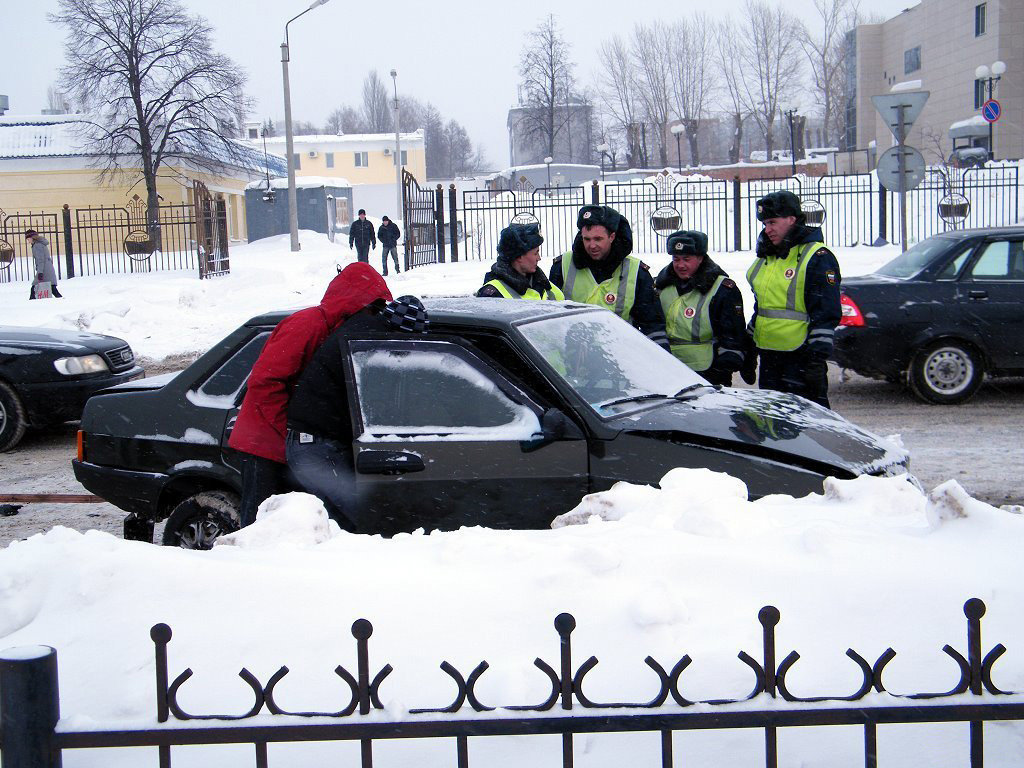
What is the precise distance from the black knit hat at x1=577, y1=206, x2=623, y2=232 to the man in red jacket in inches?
80.4

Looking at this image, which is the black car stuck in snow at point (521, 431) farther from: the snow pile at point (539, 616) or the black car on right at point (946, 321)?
the black car on right at point (946, 321)

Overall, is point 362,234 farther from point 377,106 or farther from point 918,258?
point 377,106

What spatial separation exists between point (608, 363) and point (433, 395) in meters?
0.88

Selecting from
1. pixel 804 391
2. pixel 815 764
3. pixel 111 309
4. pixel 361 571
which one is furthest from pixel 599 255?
pixel 111 309

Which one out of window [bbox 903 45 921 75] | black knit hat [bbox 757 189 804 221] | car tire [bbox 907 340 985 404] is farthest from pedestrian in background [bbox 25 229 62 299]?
window [bbox 903 45 921 75]

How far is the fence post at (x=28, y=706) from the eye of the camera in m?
1.77

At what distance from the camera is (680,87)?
7688 cm

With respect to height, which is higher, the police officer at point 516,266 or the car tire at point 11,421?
the police officer at point 516,266

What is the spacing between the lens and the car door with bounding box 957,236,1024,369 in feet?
31.6

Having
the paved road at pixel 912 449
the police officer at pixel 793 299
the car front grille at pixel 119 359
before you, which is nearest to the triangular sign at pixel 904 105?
the paved road at pixel 912 449

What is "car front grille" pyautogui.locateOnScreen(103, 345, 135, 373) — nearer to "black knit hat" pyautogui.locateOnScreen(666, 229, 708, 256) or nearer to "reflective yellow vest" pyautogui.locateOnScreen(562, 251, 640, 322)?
"reflective yellow vest" pyautogui.locateOnScreen(562, 251, 640, 322)

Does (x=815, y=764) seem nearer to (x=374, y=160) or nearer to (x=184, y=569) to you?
(x=184, y=569)

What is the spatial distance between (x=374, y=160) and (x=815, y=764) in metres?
93.2

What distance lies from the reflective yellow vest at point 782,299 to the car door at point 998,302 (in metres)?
3.83
